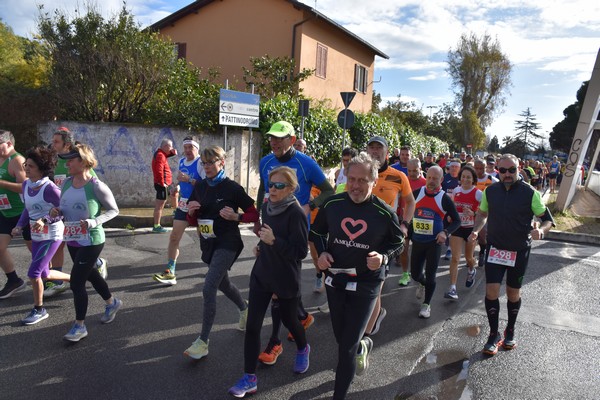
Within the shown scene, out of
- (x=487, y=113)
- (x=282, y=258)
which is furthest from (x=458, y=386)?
(x=487, y=113)

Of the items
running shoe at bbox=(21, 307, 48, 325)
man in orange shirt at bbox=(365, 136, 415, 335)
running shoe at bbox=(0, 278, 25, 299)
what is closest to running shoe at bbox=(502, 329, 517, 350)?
man in orange shirt at bbox=(365, 136, 415, 335)

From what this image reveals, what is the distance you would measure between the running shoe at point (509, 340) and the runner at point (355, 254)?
2.16 meters

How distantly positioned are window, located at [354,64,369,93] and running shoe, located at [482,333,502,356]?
24.3 meters

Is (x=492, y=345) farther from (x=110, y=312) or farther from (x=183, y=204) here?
(x=183, y=204)

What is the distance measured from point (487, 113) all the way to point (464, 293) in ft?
158

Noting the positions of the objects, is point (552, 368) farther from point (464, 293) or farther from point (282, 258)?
point (282, 258)

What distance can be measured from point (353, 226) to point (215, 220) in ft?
4.66

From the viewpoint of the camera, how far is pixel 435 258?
5.42 m

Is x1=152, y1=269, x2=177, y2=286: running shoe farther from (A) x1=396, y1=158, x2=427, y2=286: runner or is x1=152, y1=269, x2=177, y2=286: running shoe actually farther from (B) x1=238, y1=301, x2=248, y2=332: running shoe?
(A) x1=396, y1=158, x2=427, y2=286: runner

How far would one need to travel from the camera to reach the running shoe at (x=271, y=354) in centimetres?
395

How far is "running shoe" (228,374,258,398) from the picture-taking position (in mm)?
3410

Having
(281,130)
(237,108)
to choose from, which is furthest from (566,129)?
(281,130)

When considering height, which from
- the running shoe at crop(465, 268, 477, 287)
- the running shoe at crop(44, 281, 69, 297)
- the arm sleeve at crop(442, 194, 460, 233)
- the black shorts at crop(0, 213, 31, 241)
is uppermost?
the arm sleeve at crop(442, 194, 460, 233)

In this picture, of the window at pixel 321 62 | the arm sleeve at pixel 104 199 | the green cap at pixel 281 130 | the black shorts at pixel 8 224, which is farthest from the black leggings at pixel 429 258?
the window at pixel 321 62
